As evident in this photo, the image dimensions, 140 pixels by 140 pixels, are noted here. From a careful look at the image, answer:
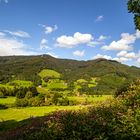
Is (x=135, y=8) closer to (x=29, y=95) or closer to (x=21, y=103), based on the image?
(x=21, y=103)

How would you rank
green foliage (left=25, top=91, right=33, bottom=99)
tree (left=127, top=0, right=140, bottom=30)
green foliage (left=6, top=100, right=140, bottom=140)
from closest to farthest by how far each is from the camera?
green foliage (left=6, top=100, right=140, bottom=140) < tree (left=127, top=0, right=140, bottom=30) < green foliage (left=25, top=91, right=33, bottom=99)

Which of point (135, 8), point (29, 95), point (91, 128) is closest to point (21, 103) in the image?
point (29, 95)

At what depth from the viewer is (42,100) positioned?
13400 cm

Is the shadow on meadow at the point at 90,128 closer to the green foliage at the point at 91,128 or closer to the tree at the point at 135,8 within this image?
the green foliage at the point at 91,128

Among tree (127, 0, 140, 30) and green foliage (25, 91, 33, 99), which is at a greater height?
tree (127, 0, 140, 30)

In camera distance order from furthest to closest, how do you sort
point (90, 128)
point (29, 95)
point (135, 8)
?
point (29, 95) → point (135, 8) → point (90, 128)

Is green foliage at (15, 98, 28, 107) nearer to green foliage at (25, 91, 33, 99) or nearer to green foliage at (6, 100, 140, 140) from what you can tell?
green foliage at (25, 91, 33, 99)

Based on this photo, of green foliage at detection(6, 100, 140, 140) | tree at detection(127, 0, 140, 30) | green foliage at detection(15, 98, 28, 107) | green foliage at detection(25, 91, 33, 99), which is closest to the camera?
green foliage at detection(6, 100, 140, 140)

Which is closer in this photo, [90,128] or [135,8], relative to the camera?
[90,128]

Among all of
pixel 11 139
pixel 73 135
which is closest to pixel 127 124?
pixel 73 135

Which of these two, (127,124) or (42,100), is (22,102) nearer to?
(42,100)

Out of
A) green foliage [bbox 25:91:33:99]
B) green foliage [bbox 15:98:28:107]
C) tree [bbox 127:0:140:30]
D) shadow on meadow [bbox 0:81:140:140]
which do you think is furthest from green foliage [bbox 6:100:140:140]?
green foliage [bbox 25:91:33:99]

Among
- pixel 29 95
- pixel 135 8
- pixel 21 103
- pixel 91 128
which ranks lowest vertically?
pixel 21 103

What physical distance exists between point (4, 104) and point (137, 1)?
116395 millimetres
